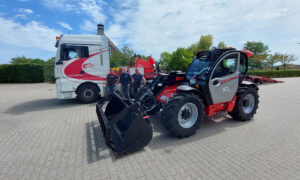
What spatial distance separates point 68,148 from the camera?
10.8ft

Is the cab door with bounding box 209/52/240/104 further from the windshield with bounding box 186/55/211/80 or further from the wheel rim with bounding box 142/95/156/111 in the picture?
the wheel rim with bounding box 142/95/156/111

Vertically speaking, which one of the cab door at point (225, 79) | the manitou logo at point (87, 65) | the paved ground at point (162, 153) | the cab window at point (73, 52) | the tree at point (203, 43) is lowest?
the paved ground at point (162, 153)

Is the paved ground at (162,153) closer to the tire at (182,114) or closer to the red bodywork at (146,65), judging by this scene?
the tire at (182,114)

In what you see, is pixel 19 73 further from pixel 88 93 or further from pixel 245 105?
pixel 245 105

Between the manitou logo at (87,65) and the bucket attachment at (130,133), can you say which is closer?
the bucket attachment at (130,133)

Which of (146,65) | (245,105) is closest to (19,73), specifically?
(146,65)

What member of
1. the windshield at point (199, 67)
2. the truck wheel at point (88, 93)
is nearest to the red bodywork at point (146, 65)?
the truck wheel at point (88, 93)

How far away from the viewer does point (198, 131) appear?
13.1 ft

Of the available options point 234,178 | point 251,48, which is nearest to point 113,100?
point 234,178

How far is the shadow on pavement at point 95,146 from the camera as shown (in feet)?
9.53

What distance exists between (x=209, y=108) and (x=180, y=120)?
91 centimetres

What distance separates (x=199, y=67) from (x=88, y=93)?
5487 millimetres

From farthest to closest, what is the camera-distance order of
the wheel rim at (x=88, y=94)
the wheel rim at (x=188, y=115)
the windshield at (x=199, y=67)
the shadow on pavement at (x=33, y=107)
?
the wheel rim at (x=88, y=94)
the shadow on pavement at (x=33, y=107)
the windshield at (x=199, y=67)
the wheel rim at (x=188, y=115)

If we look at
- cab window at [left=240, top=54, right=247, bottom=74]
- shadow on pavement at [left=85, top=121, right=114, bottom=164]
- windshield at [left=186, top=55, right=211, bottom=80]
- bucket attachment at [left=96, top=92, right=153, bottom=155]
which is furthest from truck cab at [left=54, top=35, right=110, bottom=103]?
cab window at [left=240, top=54, right=247, bottom=74]
